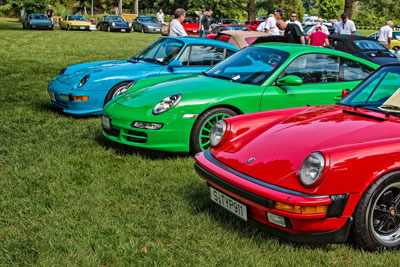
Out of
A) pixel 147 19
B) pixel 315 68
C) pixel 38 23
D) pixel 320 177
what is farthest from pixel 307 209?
pixel 147 19

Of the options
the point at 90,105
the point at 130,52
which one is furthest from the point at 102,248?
the point at 130,52

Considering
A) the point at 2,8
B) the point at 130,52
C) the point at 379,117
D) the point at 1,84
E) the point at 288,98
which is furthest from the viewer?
the point at 2,8

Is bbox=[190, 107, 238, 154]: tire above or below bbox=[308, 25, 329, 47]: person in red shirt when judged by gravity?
below

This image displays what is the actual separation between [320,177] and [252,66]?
309 cm

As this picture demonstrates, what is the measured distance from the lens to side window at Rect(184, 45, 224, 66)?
7715 mm

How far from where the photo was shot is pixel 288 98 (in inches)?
226

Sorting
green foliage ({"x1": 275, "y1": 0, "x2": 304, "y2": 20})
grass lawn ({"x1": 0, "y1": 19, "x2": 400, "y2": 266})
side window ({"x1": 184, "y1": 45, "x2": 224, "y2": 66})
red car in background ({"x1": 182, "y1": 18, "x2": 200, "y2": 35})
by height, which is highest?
green foliage ({"x1": 275, "y1": 0, "x2": 304, "y2": 20})

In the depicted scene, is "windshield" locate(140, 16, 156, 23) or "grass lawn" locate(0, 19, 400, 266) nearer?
"grass lawn" locate(0, 19, 400, 266)

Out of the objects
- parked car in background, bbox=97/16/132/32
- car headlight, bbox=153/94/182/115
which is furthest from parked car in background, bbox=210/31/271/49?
parked car in background, bbox=97/16/132/32

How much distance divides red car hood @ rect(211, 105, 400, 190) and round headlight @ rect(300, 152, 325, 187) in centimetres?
7

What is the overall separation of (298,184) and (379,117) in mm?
1035

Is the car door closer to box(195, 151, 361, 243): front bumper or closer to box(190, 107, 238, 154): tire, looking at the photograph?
box(190, 107, 238, 154): tire

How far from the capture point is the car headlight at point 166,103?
538 centimetres

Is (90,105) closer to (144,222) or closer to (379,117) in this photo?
(144,222)
